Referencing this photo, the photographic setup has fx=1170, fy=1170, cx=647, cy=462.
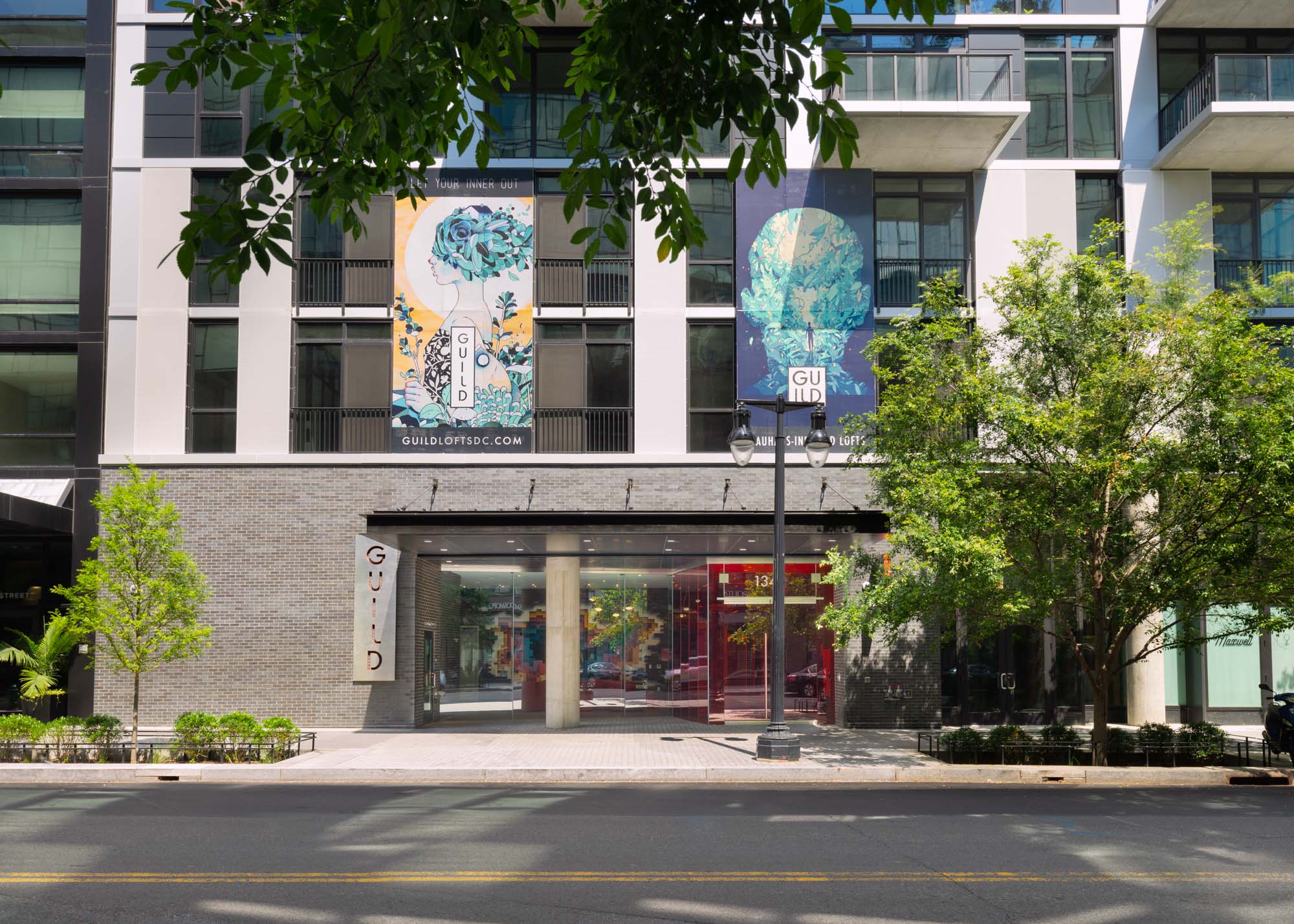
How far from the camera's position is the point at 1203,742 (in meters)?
18.8

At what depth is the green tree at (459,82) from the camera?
5648 mm

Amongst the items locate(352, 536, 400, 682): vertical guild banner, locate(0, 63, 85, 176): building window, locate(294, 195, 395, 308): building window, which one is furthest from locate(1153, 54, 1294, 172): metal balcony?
locate(0, 63, 85, 176): building window

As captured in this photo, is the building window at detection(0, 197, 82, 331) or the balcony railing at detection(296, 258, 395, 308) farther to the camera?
the building window at detection(0, 197, 82, 331)

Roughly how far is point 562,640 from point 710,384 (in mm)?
6547

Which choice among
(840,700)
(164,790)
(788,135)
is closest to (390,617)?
(164,790)

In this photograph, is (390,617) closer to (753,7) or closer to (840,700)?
(840,700)

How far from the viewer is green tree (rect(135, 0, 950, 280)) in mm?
5648

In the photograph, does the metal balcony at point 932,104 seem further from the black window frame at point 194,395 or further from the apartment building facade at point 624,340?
the black window frame at point 194,395

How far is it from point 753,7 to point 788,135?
20021 mm

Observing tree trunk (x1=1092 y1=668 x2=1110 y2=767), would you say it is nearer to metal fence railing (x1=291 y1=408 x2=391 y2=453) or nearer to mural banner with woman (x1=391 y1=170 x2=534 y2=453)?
mural banner with woman (x1=391 y1=170 x2=534 y2=453)

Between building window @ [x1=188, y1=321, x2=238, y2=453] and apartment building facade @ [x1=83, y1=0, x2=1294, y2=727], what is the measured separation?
52 millimetres

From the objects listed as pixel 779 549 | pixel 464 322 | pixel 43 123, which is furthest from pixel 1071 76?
pixel 43 123

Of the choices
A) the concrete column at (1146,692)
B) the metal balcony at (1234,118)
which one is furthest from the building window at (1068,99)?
the concrete column at (1146,692)

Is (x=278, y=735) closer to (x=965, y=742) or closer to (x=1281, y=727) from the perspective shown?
(x=965, y=742)
